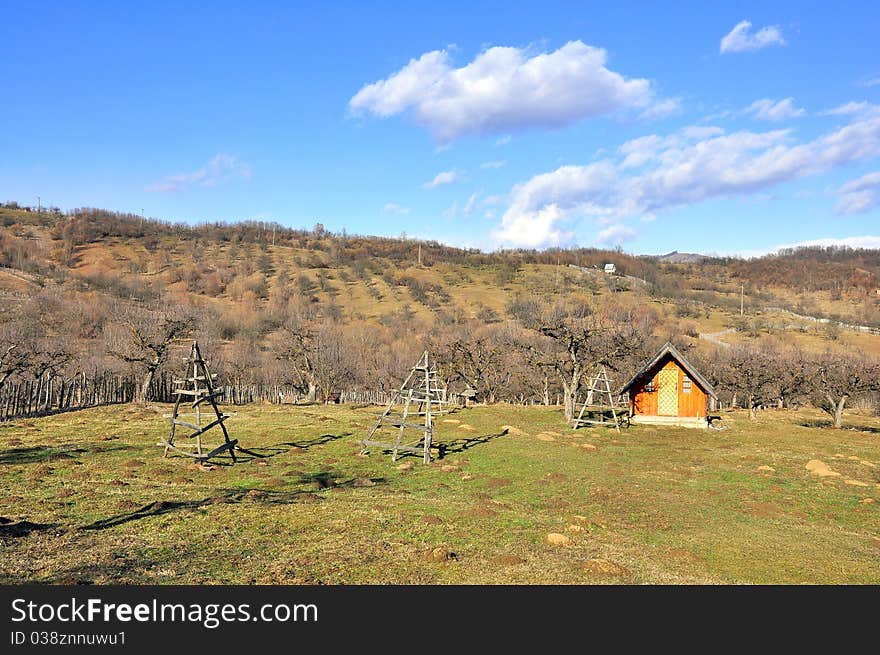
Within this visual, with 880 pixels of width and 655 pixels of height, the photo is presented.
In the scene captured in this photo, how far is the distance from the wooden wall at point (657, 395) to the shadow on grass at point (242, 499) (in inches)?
985

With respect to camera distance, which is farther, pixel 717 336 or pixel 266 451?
pixel 717 336

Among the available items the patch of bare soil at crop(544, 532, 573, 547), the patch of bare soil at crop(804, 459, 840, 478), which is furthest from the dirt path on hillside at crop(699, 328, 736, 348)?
the patch of bare soil at crop(544, 532, 573, 547)

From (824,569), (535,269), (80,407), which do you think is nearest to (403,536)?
(824,569)

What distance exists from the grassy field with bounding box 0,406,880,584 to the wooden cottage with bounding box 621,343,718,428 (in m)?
9.22

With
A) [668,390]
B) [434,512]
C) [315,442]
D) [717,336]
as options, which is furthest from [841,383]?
[717,336]

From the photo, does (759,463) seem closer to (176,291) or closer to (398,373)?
(398,373)

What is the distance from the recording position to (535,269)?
138 m

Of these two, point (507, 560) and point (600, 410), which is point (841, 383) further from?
point (507, 560)

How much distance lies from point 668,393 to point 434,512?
28165 mm

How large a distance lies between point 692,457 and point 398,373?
3558cm

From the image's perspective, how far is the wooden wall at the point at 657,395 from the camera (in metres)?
37.3

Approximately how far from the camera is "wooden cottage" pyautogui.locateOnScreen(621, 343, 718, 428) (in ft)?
121

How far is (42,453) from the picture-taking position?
20828mm

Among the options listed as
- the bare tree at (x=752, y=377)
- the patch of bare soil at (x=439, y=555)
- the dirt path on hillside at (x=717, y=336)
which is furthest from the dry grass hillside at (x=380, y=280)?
the patch of bare soil at (x=439, y=555)
